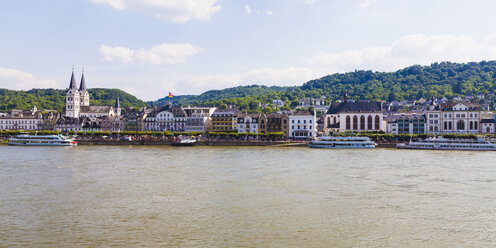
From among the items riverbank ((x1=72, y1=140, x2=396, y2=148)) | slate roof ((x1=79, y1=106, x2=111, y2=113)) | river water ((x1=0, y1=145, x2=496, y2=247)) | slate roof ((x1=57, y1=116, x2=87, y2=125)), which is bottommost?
river water ((x1=0, y1=145, x2=496, y2=247))

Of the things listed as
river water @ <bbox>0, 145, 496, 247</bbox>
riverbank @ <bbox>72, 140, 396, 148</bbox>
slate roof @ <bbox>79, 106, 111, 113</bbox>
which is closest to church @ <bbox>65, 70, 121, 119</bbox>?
slate roof @ <bbox>79, 106, 111, 113</bbox>

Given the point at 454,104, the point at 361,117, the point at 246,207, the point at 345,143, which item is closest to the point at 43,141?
the point at 345,143

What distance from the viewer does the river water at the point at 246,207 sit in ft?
63.9

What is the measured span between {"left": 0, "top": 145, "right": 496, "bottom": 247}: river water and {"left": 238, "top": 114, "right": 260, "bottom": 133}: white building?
59.8 metres

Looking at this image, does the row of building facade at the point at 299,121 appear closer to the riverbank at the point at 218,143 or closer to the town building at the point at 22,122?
the town building at the point at 22,122

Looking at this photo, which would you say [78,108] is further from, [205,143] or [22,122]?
[205,143]

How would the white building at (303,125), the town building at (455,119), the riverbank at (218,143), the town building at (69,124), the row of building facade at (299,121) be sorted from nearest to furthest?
the riverbank at (218,143) → the town building at (455,119) → the row of building facade at (299,121) → the white building at (303,125) → the town building at (69,124)

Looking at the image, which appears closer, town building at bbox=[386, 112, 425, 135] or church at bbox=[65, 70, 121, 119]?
town building at bbox=[386, 112, 425, 135]

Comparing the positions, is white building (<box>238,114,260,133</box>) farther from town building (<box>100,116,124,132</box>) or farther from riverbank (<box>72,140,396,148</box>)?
town building (<box>100,116,124,132</box>)

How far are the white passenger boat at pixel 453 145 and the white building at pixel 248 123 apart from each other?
34.6m

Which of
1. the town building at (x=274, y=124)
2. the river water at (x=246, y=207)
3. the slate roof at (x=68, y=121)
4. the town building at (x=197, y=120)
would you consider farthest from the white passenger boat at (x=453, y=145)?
the slate roof at (x=68, y=121)

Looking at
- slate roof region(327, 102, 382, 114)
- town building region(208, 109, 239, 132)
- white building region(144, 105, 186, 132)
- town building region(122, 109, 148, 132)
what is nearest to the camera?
town building region(208, 109, 239, 132)

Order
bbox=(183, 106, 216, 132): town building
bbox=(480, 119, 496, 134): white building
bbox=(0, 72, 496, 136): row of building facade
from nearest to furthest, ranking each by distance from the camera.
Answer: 1. bbox=(480, 119, 496, 134): white building
2. bbox=(0, 72, 496, 136): row of building facade
3. bbox=(183, 106, 216, 132): town building

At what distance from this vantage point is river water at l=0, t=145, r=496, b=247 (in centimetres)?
1947
